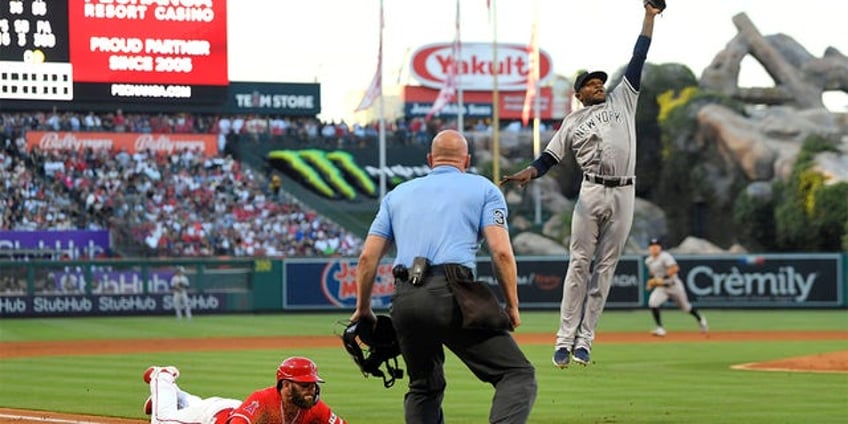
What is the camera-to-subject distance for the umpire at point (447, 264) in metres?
8.05

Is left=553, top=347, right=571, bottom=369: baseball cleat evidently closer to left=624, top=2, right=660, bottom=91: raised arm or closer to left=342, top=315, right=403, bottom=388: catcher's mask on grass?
left=342, top=315, right=403, bottom=388: catcher's mask on grass

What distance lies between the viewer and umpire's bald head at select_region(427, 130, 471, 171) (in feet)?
27.1

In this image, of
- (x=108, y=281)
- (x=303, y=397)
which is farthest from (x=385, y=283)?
(x=303, y=397)

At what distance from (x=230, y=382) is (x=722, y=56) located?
4779 cm

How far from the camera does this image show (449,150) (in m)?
8.25

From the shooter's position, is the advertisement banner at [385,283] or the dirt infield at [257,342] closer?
the dirt infield at [257,342]

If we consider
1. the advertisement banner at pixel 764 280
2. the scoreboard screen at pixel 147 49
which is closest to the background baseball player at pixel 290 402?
the scoreboard screen at pixel 147 49

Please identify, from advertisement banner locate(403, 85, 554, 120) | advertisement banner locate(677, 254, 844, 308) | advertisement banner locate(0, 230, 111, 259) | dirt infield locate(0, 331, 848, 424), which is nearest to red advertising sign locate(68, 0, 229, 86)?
dirt infield locate(0, 331, 848, 424)

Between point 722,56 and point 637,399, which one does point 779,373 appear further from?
point 722,56

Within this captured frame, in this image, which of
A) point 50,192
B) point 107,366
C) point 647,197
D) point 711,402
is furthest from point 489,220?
point 647,197

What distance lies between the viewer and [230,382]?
17.8 meters

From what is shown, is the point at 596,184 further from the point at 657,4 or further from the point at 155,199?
the point at 155,199

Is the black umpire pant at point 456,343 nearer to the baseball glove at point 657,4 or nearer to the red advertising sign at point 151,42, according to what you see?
the baseball glove at point 657,4

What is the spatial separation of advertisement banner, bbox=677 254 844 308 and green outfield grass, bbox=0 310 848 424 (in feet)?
36.2
